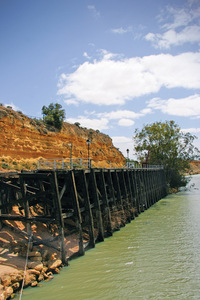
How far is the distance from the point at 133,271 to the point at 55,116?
123ft

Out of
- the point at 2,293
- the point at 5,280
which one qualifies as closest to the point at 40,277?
the point at 5,280

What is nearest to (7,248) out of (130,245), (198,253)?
(130,245)

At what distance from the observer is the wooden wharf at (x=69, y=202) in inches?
455

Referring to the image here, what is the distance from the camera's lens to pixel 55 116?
44.3 m

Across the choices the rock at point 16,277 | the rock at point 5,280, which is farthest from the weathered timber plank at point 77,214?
the rock at point 5,280

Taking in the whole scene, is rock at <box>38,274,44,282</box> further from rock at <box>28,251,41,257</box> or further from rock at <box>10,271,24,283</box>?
rock at <box>28,251,41,257</box>

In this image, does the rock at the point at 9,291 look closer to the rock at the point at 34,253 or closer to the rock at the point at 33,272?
the rock at the point at 33,272

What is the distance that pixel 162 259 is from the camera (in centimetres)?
1184

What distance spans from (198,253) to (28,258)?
9.19 metres

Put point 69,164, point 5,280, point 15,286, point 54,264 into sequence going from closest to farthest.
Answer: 1. point 5,280
2. point 15,286
3. point 54,264
4. point 69,164

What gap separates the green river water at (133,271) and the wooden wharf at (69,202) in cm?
117

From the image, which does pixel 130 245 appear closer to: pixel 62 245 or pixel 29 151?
pixel 62 245

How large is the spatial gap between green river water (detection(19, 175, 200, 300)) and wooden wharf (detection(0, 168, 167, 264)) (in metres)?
1.17

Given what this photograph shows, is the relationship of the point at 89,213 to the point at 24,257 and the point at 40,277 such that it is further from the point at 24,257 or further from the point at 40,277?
the point at 40,277
